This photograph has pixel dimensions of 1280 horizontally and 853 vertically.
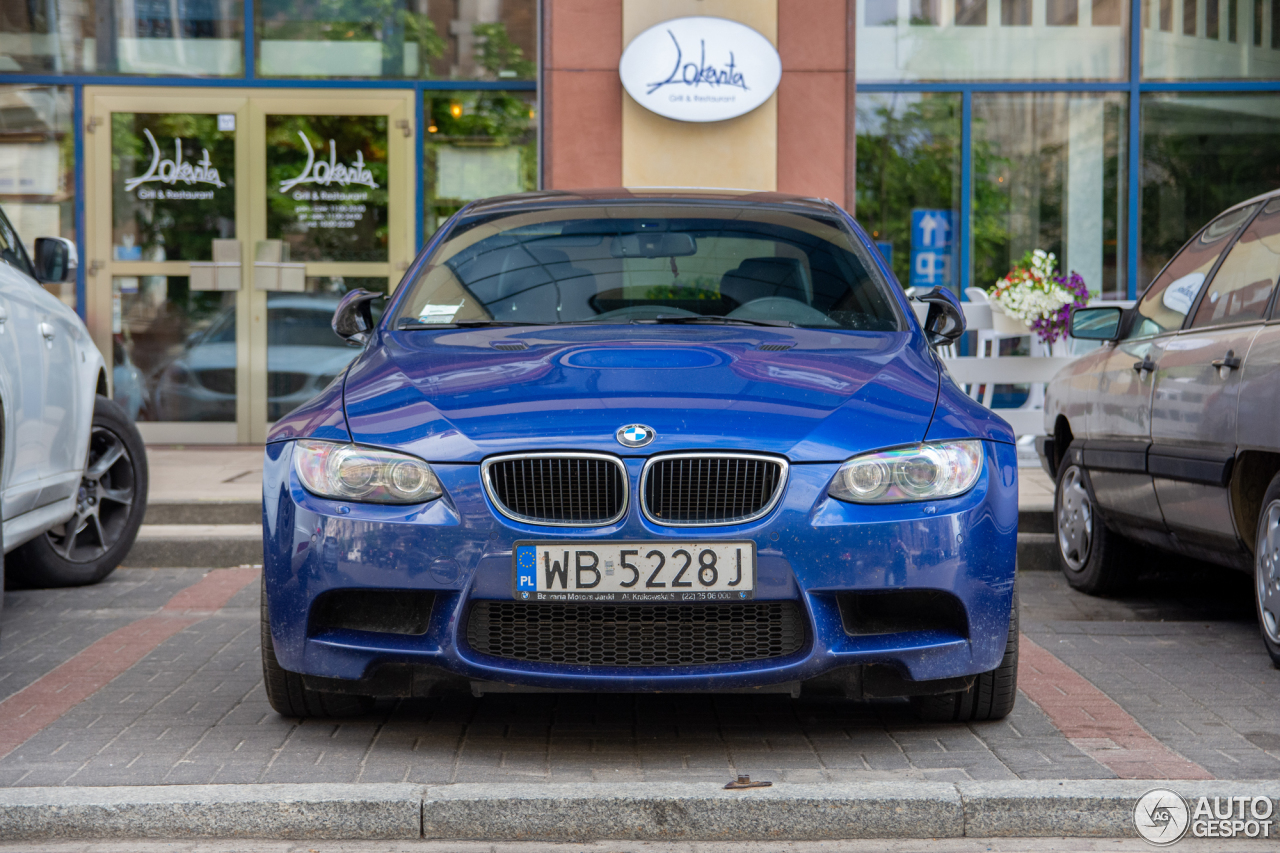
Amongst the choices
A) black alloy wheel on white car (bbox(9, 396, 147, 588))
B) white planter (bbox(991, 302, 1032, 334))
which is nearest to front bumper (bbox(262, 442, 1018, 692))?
black alloy wheel on white car (bbox(9, 396, 147, 588))

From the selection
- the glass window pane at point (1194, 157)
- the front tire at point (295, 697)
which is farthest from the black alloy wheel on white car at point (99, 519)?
the glass window pane at point (1194, 157)

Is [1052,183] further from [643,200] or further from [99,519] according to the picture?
[99,519]

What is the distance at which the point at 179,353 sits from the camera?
10914 millimetres

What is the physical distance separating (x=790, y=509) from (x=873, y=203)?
818cm

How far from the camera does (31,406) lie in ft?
17.8

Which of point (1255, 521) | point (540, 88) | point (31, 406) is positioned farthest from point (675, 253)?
point (540, 88)

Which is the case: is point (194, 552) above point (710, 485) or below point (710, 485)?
below

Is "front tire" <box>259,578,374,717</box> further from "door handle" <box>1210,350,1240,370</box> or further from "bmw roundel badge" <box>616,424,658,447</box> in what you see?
"door handle" <box>1210,350,1240,370</box>

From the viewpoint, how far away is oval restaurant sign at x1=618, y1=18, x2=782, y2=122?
996 centimetres

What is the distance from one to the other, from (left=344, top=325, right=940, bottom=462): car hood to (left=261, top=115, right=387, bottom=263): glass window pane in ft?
22.8

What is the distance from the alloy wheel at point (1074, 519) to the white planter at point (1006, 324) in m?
3.31

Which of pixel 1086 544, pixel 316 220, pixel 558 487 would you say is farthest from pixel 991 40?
pixel 558 487

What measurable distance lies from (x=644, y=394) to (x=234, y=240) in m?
7.97

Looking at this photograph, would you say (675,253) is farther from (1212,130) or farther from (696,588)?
(1212,130)
